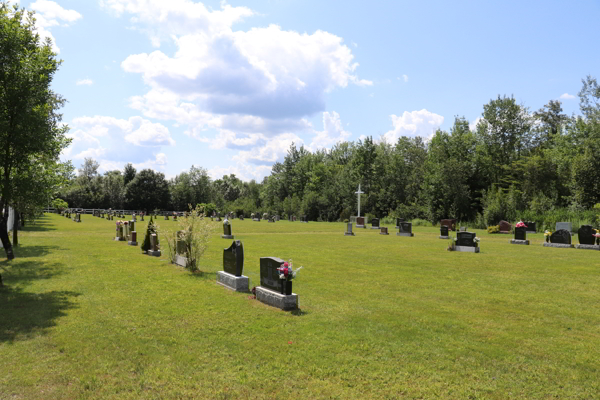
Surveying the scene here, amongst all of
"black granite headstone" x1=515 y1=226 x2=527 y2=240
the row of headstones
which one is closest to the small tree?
the row of headstones

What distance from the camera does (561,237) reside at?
2250 cm

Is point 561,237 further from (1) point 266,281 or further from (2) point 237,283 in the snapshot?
(2) point 237,283

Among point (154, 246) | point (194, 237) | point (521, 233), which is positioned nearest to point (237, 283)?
point (194, 237)

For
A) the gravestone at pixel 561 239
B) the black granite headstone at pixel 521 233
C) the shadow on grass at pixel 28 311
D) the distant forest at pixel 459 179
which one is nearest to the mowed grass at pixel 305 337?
the shadow on grass at pixel 28 311

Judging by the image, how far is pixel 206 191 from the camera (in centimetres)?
9288

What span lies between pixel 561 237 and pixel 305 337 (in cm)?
2170

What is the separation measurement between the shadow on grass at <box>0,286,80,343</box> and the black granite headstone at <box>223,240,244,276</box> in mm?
3893

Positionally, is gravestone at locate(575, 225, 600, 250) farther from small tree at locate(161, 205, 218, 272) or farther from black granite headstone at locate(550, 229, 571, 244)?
small tree at locate(161, 205, 218, 272)

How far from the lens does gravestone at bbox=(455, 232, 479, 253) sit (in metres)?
20.1

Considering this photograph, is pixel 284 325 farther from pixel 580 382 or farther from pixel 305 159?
pixel 305 159

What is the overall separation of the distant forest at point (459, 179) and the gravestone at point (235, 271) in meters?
35.3

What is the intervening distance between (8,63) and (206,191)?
8268 cm

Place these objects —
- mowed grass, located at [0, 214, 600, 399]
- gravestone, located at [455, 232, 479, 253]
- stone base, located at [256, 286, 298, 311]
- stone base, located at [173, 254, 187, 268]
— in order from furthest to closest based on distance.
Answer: gravestone, located at [455, 232, 479, 253] → stone base, located at [173, 254, 187, 268] → stone base, located at [256, 286, 298, 311] → mowed grass, located at [0, 214, 600, 399]

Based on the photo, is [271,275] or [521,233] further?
[521,233]
